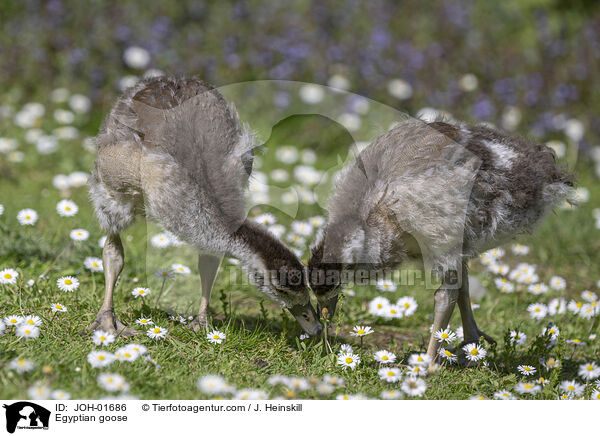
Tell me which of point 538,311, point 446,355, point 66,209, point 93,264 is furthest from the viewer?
point 66,209

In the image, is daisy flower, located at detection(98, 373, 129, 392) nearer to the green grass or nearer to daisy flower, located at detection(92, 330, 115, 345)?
the green grass

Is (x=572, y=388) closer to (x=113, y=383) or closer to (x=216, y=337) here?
(x=216, y=337)

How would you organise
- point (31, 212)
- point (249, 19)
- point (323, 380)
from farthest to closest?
point (249, 19), point (31, 212), point (323, 380)

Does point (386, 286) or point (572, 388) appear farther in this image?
point (386, 286)

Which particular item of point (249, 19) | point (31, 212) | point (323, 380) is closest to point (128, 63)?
point (249, 19)

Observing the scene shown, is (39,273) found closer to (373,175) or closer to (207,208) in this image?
(207,208)

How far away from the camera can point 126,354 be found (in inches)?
162

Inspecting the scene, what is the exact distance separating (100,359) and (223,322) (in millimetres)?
1298

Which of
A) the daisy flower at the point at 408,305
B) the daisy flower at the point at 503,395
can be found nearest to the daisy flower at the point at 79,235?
the daisy flower at the point at 408,305

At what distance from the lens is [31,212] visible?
589cm

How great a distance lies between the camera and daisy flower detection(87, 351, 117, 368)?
395cm

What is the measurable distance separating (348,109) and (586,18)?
196 inches
